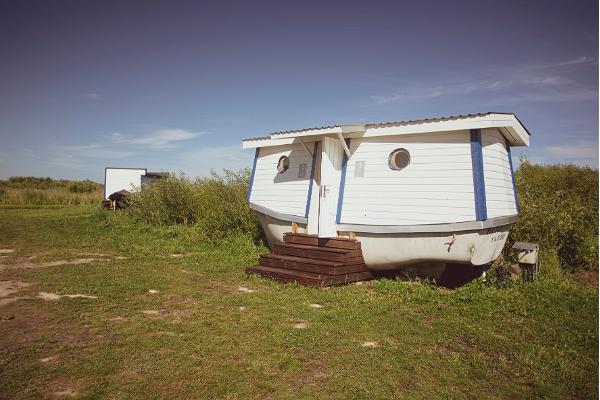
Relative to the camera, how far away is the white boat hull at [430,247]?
7.98 metres

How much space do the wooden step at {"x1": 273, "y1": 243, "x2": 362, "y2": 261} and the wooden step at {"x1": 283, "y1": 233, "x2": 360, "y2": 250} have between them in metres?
0.12

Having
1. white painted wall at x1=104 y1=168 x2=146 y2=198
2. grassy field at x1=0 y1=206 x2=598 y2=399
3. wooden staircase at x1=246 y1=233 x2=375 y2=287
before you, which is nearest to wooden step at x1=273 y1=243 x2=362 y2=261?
wooden staircase at x1=246 y1=233 x2=375 y2=287

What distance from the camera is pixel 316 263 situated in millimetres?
8820

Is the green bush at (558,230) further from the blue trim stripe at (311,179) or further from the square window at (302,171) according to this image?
the square window at (302,171)

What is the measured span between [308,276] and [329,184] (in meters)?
2.43

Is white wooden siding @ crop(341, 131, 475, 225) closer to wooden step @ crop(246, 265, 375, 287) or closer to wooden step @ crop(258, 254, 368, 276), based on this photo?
wooden step @ crop(258, 254, 368, 276)

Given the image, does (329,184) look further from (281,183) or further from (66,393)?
(66,393)

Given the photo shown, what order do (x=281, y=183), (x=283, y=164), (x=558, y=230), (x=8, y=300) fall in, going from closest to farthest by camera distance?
1. (x=8, y=300)
2. (x=281, y=183)
3. (x=283, y=164)
4. (x=558, y=230)

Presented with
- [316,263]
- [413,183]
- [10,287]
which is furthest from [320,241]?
[10,287]

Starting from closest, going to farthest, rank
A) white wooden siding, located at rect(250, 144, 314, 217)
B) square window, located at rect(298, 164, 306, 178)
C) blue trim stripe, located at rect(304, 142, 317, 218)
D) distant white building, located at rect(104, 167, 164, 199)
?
blue trim stripe, located at rect(304, 142, 317, 218)
white wooden siding, located at rect(250, 144, 314, 217)
square window, located at rect(298, 164, 306, 178)
distant white building, located at rect(104, 167, 164, 199)

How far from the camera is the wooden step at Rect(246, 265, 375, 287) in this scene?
27.4 ft

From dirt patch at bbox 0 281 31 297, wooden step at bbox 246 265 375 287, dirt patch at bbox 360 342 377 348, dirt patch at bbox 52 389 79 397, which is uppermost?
wooden step at bbox 246 265 375 287

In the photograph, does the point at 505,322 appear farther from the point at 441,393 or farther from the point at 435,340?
the point at 441,393

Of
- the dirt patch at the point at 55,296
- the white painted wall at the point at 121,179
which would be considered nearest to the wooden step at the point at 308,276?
the dirt patch at the point at 55,296
